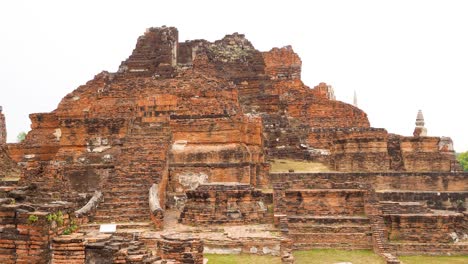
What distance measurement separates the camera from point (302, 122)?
25.4m

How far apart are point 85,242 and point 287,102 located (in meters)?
19.3

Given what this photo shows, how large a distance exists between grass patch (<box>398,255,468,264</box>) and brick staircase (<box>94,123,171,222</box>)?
702cm

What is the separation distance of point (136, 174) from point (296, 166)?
750cm

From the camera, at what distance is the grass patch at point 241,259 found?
11430 millimetres

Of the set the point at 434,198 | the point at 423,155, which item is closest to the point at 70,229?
the point at 434,198

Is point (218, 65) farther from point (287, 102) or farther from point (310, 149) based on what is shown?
point (310, 149)

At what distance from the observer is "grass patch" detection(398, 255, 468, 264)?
13.3 meters

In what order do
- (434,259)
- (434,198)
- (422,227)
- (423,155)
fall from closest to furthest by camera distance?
(434,259)
(422,227)
(434,198)
(423,155)

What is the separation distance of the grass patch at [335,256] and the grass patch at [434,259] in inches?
34.2

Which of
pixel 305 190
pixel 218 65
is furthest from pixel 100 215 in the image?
pixel 218 65

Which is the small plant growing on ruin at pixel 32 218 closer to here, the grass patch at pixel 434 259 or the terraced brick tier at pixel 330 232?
the terraced brick tier at pixel 330 232

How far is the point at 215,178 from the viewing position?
17562 millimetres

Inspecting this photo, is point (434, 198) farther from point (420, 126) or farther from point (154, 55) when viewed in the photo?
point (154, 55)

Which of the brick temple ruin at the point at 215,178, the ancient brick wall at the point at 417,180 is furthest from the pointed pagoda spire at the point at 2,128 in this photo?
the ancient brick wall at the point at 417,180
